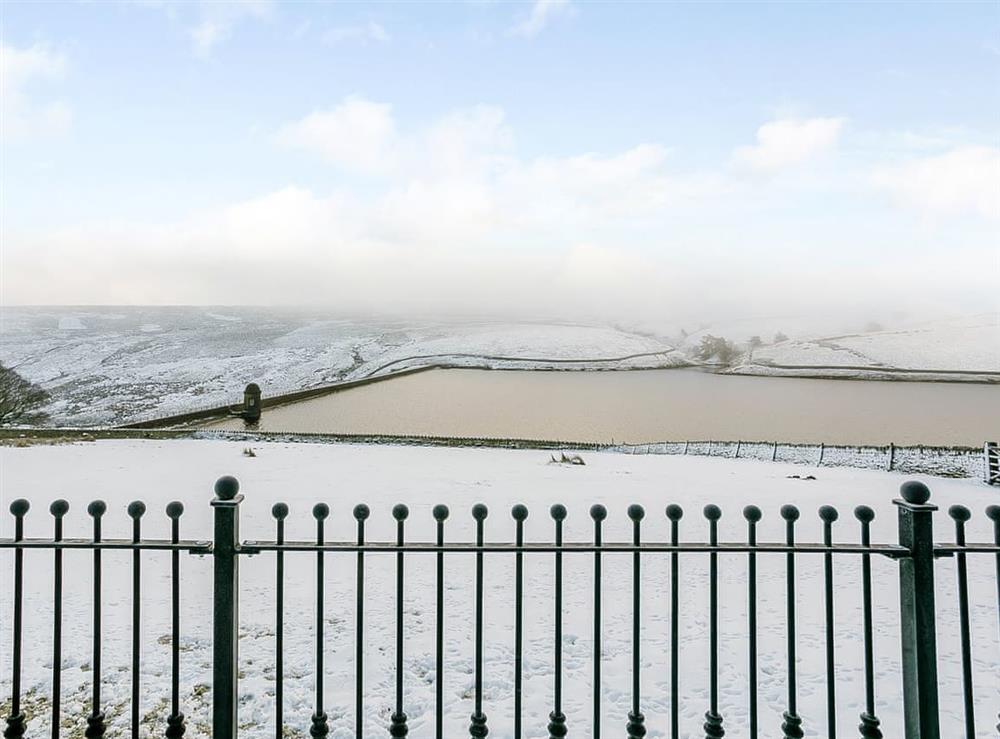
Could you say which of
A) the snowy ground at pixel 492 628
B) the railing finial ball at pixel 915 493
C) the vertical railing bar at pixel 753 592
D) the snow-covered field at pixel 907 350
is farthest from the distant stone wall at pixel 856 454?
the snow-covered field at pixel 907 350

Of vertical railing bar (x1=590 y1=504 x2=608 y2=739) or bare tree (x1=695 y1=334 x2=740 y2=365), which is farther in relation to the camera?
bare tree (x1=695 y1=334 x2=740 y2=365)

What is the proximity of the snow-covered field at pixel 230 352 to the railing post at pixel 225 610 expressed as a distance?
41149mm

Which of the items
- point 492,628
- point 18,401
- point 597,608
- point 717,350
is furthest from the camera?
point 717,350

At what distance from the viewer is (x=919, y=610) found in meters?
2.65

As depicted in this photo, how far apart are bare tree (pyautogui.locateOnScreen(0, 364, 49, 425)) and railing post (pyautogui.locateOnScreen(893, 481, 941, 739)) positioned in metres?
43.3

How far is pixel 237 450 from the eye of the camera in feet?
69.3

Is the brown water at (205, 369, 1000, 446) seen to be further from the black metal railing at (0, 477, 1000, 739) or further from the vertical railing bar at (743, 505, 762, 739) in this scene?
the black metal railing at (0, 477, 1000, 739)

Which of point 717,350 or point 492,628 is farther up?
point 717,350

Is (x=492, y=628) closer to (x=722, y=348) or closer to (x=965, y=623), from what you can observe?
(x=965, y=623)

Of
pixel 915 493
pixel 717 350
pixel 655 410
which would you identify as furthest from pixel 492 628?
pixel 717 350

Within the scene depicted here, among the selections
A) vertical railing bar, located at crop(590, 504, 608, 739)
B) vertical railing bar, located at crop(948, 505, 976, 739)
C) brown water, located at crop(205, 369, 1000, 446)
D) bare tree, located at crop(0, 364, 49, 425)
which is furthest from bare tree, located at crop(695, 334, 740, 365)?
vertical railing bar, located at crop(590, 504, 608, 739)

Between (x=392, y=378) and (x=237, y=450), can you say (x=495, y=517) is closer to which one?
(x=237, y=450)

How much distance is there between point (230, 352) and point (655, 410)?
Result: 173ft

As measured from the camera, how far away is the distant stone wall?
20.2 m
